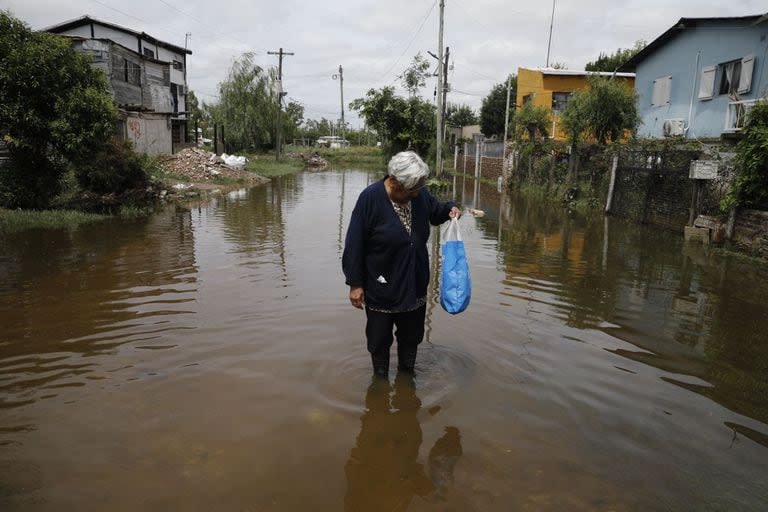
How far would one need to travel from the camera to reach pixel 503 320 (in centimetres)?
585

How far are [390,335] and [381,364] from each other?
318mm

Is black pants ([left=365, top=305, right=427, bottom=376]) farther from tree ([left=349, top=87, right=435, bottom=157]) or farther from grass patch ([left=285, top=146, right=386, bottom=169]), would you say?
grass patch ([left=285, top=146, right=386, bottom=169])

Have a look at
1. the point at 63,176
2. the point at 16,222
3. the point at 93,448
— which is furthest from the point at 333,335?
the point at 63,176

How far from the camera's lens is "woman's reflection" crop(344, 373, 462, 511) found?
290 centimetres

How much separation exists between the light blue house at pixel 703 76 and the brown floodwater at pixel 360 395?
12.5 meters

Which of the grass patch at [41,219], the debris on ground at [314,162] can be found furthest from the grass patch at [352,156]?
the grass patch at [41,219]

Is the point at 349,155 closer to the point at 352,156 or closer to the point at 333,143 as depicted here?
the point at 352,156

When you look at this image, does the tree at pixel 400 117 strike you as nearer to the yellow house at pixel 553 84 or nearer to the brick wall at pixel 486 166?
the brick wall at pixel 486 166

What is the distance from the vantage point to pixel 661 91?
21.5 metres

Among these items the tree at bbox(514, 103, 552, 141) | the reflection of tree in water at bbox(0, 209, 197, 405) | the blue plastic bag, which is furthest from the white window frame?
the blue plastic bag

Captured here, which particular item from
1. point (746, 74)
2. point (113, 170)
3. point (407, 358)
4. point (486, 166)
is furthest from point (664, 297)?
point (486, 166)

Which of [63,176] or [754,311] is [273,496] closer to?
[754,311]

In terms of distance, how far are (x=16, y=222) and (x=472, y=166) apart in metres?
27.0

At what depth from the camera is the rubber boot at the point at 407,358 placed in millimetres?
4098
